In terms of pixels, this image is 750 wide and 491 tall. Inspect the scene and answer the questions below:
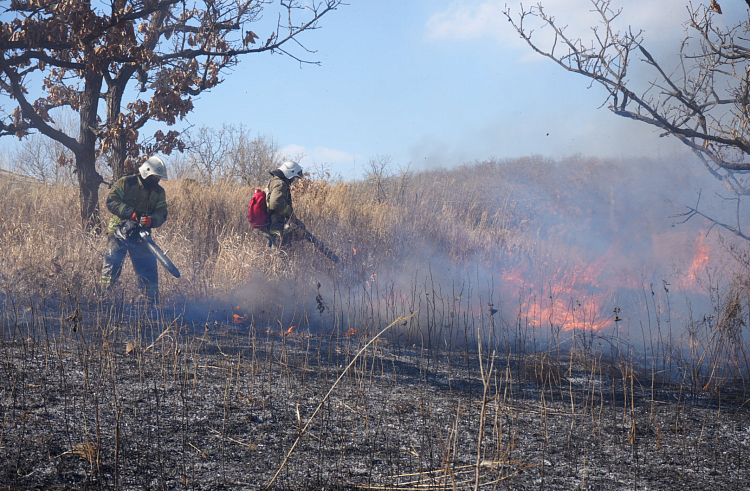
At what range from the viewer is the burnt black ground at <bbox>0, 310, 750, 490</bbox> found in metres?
3.08

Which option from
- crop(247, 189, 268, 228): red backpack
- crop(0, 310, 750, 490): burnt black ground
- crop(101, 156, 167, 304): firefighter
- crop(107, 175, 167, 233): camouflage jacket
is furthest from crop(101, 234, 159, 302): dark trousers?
crop(0, 310, 750, 490): burnt black ground

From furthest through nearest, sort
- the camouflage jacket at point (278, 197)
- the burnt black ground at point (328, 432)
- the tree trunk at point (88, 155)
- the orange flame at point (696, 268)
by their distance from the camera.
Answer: the orange flame at point (696, 268)
the tree trunk at point (88, 155)
the camouflage jacket at point (278, 197)
the burnt black ground at point (328, 432)

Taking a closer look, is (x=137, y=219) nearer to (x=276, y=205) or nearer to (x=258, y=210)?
(x=258, y=210)

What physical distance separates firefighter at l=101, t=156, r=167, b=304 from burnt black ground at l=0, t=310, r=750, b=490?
7.11 feet

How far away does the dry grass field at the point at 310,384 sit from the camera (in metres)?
3.21

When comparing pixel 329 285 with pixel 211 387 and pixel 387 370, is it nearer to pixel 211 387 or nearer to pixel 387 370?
pixel 387 370

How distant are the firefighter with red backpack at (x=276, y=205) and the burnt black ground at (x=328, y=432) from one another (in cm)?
359

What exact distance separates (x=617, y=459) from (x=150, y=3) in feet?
29.2

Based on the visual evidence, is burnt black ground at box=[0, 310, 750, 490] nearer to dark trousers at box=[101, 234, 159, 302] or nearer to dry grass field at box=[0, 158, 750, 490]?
dry grass field at box=[0, 158, 750, 490]

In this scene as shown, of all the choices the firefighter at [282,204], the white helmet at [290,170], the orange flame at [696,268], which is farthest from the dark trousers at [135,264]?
the orange flame at [696,268]

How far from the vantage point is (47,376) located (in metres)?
4.45

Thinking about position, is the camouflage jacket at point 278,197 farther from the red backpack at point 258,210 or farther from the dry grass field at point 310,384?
the dry grass field at point 310,384

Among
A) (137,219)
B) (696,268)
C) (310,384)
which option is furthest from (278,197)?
(696,268)

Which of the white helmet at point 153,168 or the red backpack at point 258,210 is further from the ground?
the white helmet at point 153,168
